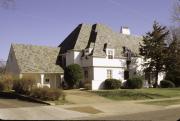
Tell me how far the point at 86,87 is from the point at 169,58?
13572 millimetres

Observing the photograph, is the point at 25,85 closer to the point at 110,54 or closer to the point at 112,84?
the point at 112,84

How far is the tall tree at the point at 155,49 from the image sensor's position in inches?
1960

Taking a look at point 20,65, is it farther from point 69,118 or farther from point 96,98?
point 69,118

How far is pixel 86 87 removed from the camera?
144ft

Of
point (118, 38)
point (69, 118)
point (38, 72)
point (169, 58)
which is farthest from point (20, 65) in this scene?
point (69, 118)

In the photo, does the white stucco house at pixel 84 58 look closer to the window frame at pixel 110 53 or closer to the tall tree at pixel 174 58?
the window frame at pixel 110 53

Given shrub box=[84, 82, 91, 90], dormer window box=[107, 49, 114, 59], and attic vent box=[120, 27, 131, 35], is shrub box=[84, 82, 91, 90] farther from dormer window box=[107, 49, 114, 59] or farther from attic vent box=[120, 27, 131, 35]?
attic vent box=[120, 27, 131, 35]

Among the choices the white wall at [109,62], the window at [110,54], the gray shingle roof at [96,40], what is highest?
the gray shingle roof at [96,40]

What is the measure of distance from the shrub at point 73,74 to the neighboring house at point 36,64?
181cm

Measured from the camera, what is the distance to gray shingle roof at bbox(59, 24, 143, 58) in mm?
46406

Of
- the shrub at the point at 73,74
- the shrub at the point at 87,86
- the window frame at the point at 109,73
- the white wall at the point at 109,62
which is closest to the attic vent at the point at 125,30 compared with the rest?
the white wall at the point at 109,62

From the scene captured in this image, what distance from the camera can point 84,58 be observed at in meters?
46.1

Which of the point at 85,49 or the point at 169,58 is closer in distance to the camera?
the point at 85,49

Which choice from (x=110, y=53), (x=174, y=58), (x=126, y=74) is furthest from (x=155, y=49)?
(x=110, y=53)
